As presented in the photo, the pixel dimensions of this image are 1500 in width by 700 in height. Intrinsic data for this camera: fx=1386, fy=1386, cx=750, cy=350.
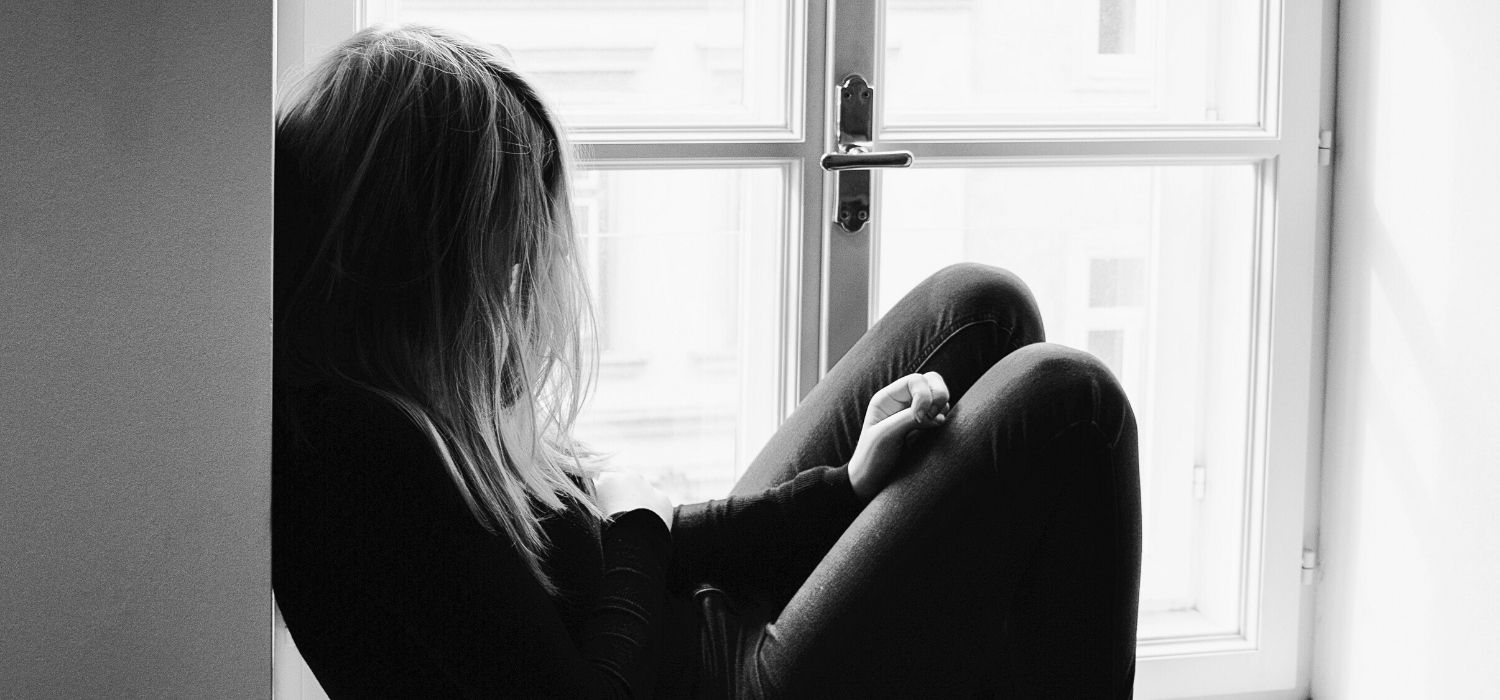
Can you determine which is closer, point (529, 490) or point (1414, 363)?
point (529, 490)

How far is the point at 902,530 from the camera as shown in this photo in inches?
42.2

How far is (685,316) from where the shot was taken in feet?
5.75

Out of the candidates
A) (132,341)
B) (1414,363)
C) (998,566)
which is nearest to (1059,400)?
(998,566)

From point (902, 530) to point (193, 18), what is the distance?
2.01 feet

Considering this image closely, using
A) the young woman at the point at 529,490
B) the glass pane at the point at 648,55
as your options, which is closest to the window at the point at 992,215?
the glass pane at the point at 648,55

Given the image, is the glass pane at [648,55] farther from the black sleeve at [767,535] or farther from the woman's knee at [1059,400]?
the woman's knee at [1059,400]

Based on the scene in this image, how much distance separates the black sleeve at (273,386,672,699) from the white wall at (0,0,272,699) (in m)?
0.06

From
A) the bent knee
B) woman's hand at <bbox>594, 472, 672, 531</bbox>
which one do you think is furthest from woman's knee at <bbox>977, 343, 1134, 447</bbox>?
woman's hand at <bbox>594, 472, 672, 531</bbox>

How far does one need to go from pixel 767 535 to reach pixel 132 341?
63cm

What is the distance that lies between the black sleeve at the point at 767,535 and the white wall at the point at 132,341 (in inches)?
20.3

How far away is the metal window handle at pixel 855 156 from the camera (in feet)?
5.44

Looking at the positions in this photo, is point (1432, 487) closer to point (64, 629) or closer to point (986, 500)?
point (986, 500)

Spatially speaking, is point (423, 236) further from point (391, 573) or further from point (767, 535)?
point (767, 535)

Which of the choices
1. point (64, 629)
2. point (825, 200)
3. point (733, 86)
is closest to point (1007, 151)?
point (825, 200)
